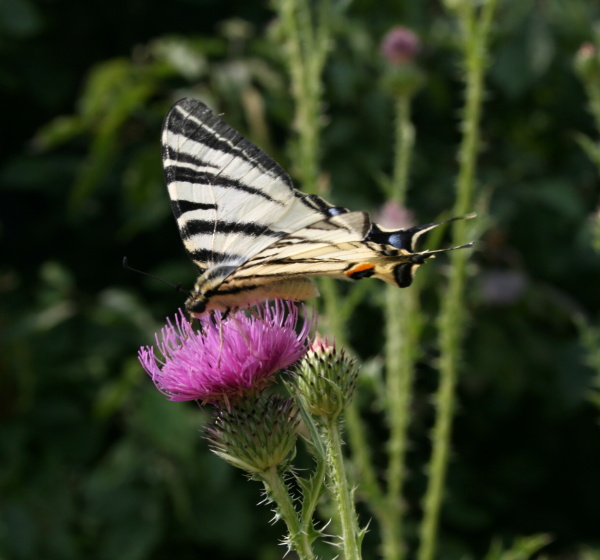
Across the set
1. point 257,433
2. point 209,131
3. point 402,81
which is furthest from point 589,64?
point 257,433

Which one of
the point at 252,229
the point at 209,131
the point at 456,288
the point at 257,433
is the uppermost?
the point at 209,131

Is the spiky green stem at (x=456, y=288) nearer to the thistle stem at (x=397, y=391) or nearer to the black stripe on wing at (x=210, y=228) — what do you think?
the thistle stem at (x=397, y=391)

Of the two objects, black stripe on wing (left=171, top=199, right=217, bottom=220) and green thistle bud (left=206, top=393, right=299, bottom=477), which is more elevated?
black stripe on wing (left=171, top=199, right=217, bottom=220)

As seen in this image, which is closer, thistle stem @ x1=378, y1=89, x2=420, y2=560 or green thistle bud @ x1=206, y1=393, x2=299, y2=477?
green thistle bud @ x1=206, y1=393, x2=299, y2=477

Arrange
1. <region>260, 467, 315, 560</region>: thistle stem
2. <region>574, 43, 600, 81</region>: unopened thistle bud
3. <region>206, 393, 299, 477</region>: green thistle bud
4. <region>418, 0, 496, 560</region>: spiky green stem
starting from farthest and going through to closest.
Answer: <region>574, 43, 600, 81</region>: unopened thistle bud, <region>418, 0, 496, 560</region>: spiky green stem, <region>206, 393, 299, 477</region>: green thistle bud, <region>260, 467, 315, 560</region>: thistle stem

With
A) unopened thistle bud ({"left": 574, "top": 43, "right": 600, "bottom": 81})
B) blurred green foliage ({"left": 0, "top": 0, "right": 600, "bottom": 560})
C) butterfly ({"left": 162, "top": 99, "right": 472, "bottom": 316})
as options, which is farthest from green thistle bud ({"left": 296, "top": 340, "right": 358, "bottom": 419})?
→ unopened thistle bud ({"left": 574, "top": 43, "right": 600, "bottom": 81})

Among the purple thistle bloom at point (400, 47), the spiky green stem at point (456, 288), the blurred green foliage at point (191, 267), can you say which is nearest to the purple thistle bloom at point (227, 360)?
the spiky green stem at point (456, 288)

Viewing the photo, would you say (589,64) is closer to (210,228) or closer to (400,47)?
(400,47)

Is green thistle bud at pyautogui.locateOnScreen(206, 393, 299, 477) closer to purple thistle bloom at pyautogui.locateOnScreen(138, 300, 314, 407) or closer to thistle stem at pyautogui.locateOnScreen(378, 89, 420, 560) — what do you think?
purple thistle bloom at pyautogui.locateOnScreen(138, 300, 314, 407)

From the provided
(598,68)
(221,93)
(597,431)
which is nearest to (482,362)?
(597,431)
